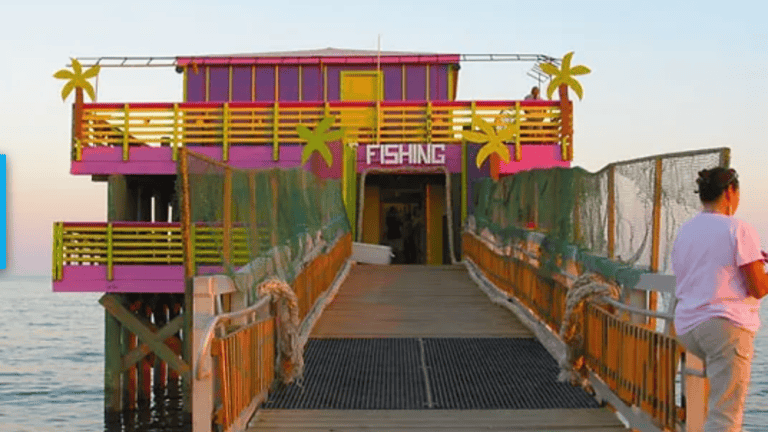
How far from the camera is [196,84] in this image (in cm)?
3775

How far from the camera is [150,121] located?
30797 mm

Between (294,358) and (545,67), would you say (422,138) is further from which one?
(294,358)

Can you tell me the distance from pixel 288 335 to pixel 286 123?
21.1 metres

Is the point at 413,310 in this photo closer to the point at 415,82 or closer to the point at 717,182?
the point at 717,182

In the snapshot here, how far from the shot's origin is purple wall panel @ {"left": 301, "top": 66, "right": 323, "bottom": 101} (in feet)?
124

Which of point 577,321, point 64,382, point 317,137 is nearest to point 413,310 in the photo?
point 577,321

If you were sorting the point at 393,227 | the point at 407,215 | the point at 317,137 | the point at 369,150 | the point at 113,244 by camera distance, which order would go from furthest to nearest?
1. the point at 407,215
2. the point at 393,227
3. the point at 369,150
4. the point at 317,137
5. the point at 113,244

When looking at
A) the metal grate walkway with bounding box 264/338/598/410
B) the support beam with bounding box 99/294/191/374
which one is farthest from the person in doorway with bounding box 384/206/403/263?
the metal grate walkway with bounding box 264/338/598/410

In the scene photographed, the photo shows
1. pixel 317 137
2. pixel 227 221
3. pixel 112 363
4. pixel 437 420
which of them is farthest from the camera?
pixel 317 137

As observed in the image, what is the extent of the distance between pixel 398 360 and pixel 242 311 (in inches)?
162

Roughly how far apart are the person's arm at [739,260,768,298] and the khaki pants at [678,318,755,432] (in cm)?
24

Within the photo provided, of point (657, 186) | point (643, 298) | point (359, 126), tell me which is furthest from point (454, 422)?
point (359, 126)

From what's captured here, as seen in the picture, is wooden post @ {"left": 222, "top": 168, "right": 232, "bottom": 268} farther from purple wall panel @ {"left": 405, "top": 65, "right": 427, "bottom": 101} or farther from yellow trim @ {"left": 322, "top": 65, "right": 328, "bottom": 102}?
purple wall panel @ {"left": 405, "top": 65, "right": 427, "bottom": 101}

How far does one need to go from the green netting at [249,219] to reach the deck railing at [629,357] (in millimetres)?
2888
